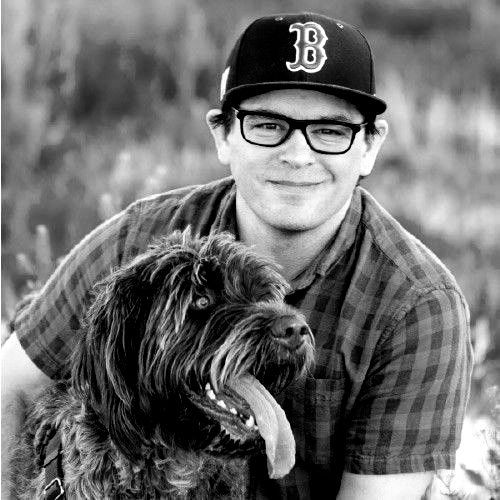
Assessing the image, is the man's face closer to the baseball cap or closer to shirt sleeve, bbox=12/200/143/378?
the baseball cap

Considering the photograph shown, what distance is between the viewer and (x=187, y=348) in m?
3.68

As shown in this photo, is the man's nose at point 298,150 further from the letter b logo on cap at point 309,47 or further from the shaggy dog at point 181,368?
the shaggy dog at point 181,368

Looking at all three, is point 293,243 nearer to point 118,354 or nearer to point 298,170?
point 298,170

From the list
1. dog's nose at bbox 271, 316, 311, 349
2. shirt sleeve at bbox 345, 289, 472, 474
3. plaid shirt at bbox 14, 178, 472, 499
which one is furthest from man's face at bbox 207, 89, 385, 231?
dog's nose at bbox 271, 316, 311, 349

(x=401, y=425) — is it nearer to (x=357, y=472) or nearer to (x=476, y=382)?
(x=357, y=472)

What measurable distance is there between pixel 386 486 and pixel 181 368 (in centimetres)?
89

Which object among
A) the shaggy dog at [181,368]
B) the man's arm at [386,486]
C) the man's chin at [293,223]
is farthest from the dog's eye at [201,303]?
the man's arm at [386,486]

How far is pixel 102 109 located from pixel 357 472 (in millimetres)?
6737

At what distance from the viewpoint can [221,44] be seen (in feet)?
38.0

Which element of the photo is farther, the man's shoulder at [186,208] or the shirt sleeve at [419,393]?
the man's shoulder at [186,208]

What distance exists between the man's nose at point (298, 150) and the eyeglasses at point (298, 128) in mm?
13

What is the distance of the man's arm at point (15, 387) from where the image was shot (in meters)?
4.41

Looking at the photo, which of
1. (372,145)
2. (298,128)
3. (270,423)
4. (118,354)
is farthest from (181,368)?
(372,145)

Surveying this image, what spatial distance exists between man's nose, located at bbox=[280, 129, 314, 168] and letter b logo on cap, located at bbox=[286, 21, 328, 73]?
0.22 meters
